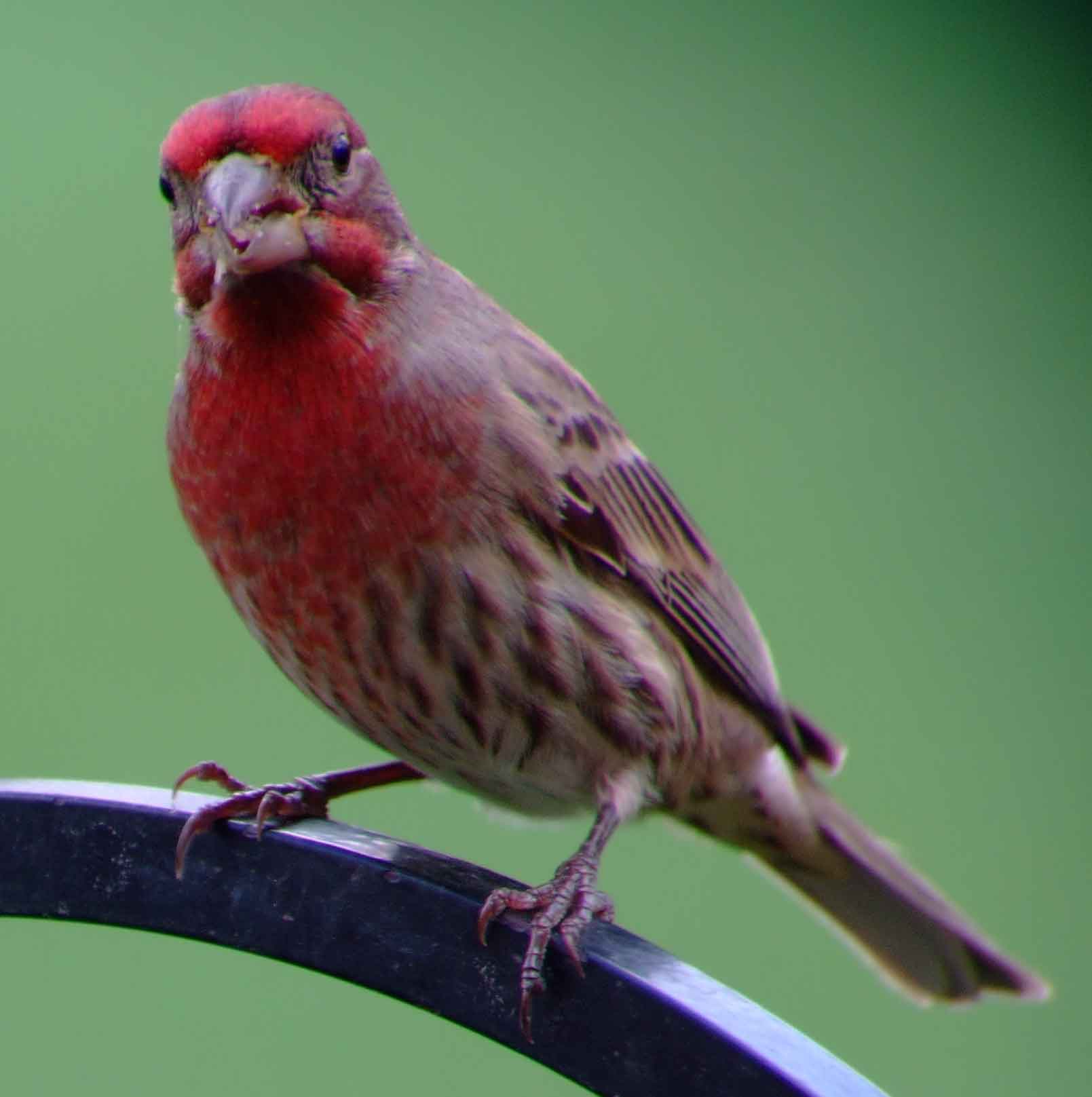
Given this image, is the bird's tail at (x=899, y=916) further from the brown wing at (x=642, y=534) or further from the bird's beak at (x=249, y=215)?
the bird's beak at (x=249, y=215)

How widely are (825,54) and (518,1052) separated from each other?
7.38 meters

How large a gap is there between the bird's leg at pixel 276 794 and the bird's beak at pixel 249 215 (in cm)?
84

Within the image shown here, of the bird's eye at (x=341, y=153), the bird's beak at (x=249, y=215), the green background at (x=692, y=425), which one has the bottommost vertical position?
the green background at (x=692, y=425)

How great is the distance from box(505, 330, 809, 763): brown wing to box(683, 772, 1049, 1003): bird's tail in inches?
9.3

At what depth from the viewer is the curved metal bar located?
9.92 ft

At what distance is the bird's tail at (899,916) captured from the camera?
16.9 feet

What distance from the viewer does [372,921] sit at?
3289mm

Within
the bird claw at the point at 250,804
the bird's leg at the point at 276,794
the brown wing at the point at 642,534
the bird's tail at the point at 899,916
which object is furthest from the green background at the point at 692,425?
the bird claw at the point at 250,804

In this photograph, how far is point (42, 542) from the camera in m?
8.05

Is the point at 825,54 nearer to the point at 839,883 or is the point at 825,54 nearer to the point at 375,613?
the point at 839,883

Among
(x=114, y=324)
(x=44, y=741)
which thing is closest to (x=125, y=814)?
(x=44, y=741)

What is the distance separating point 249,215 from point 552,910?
1.14 meters

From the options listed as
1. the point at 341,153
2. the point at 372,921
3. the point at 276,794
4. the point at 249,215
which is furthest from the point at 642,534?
the point at 372,921

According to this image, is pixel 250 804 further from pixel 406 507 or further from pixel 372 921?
pixel 372 921
